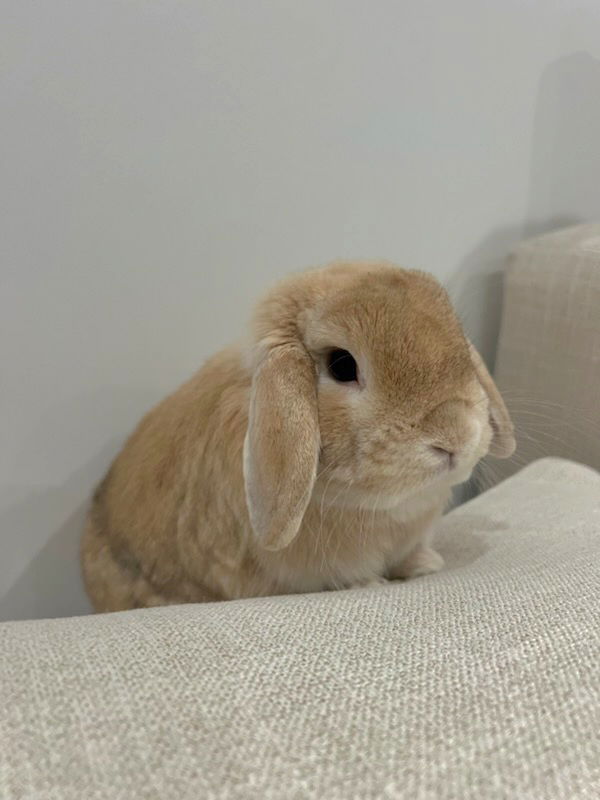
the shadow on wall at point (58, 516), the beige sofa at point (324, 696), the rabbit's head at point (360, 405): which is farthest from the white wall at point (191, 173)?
the beige sofa at point (324, 696)

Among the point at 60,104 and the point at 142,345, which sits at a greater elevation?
the point at 60,104

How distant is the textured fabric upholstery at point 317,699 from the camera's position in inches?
19.2

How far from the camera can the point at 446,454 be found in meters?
0.88

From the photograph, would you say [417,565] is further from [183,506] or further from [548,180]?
[548,180]

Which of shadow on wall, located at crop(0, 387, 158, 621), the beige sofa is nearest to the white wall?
shadow on wall, located at crop(0, 387, 158, 621)

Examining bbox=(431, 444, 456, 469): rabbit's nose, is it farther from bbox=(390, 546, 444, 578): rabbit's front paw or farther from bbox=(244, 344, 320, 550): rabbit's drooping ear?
bbox=(390, 546, 444, 578): rabbit's front paw

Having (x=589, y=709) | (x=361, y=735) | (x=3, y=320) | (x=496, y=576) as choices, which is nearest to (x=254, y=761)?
(x=361, y=735)

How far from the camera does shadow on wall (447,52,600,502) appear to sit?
1727mm

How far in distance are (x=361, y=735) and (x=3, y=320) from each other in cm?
96

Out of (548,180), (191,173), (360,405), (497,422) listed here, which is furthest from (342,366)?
(548,180)

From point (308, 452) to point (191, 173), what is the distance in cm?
68

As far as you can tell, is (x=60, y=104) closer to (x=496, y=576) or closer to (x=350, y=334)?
(x=350, y=334)

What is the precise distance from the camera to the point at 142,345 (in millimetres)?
1347

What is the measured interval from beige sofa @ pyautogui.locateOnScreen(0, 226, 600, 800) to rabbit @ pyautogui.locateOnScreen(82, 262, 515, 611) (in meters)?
0.13
